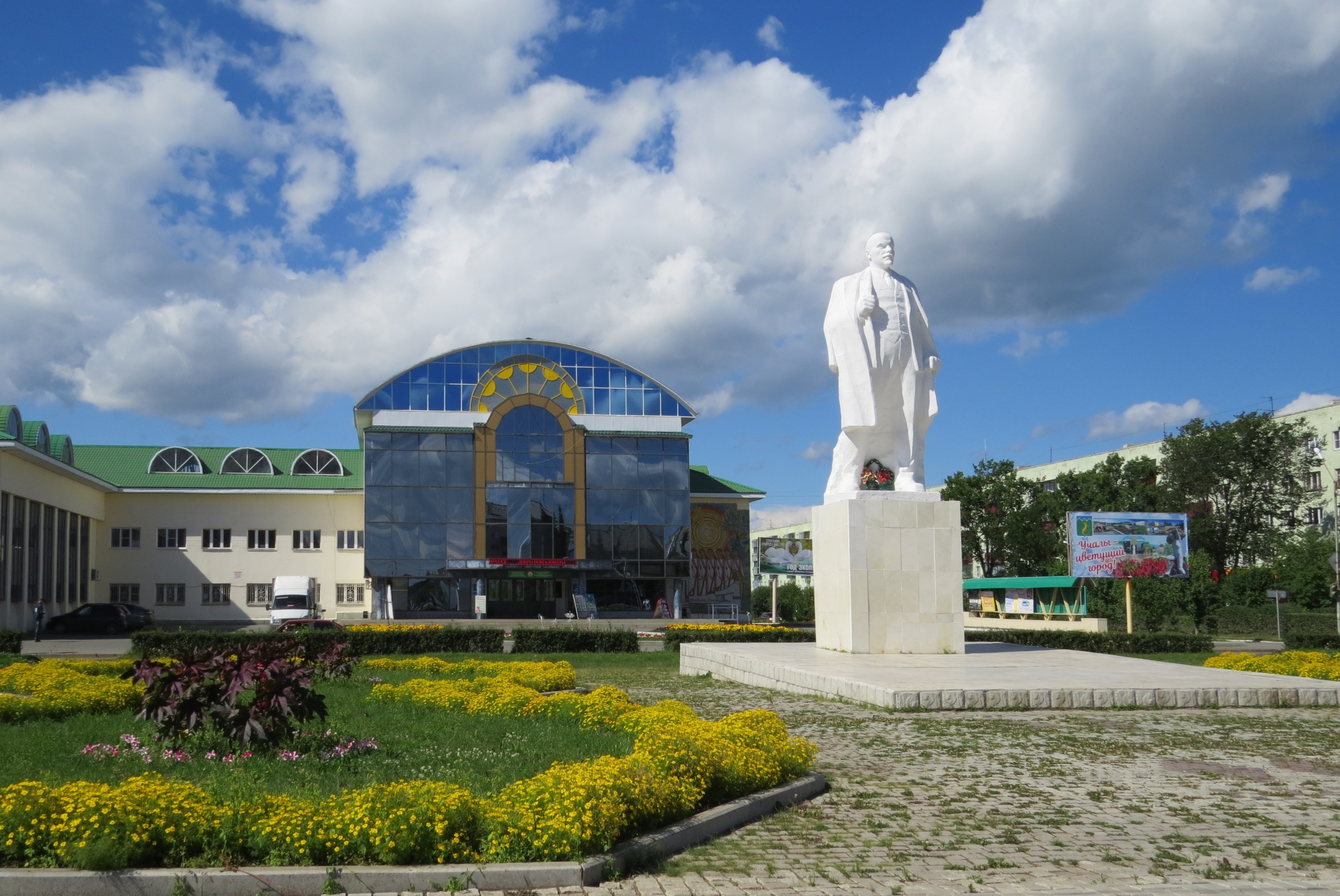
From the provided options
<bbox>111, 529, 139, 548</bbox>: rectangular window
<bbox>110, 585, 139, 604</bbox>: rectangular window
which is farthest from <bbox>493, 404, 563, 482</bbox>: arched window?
<bbox>110, 585, 139, 604</bbox>: rectangular window

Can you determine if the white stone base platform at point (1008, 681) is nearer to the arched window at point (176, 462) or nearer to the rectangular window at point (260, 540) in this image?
the rectangular window at point (260, 540)

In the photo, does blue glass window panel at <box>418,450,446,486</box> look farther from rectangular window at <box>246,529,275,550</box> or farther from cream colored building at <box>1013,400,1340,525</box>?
cream colored building at <box>1013,400,1340,525</box>

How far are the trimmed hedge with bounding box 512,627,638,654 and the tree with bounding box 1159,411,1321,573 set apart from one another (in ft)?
132

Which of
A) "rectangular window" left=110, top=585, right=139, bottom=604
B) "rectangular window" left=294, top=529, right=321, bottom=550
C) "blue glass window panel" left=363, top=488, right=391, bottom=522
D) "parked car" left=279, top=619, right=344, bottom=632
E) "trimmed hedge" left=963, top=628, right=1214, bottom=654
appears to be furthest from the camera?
"rectangular window" left=294, top=529, right=321, bottom=550

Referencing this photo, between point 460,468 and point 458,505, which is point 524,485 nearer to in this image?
point 460,468

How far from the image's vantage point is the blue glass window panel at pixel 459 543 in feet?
170

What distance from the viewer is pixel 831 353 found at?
804 inches

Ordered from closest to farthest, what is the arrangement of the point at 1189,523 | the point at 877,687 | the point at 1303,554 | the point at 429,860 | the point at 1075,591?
the point at 429,860 → the point at 877,687 → the point at 1075,591 → the point at 1303,554 → the point at 1189,523

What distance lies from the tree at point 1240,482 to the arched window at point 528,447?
1323 inches

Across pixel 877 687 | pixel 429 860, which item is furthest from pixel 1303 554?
pixel 429 860

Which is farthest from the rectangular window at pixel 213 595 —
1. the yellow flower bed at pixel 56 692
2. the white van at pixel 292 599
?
the yellow flower bed at pixel 56 692

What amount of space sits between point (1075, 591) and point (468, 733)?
39396 mm

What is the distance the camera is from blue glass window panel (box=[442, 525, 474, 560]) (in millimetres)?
51875

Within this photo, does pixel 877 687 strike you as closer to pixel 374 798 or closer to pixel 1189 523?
pixel 374 798
